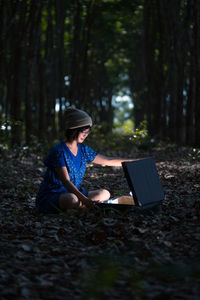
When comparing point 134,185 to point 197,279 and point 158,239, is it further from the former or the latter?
point 197,279

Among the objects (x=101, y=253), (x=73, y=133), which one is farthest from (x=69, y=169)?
(x=101, y=253)

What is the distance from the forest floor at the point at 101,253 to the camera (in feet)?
10.1

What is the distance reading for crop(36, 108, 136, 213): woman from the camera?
18.3 ft

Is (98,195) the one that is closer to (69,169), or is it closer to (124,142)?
(69,169)

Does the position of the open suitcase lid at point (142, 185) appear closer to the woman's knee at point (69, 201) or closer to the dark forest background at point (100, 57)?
the woman's knee at point (69, 201)

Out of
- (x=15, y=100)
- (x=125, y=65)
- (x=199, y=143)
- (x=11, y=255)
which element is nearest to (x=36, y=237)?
(x=11, y=255)

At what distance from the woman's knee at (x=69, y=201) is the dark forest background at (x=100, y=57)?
4.33 meters

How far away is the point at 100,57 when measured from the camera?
33969 mm

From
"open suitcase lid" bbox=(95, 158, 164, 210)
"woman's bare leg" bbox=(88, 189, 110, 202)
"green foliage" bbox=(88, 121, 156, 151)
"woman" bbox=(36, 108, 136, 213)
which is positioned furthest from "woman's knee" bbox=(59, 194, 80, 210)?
"green foliage" bbox=(88, 121, 156, 151)

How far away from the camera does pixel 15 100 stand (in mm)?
15625

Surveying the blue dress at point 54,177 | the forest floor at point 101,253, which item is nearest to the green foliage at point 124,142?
the blue dress at point 54,177

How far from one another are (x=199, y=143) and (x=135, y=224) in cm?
920

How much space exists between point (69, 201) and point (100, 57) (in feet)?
97.0

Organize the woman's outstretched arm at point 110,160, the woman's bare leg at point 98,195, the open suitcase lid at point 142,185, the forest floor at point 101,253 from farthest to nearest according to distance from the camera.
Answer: the woman's bare leg at point 98,195, the woman's outstretched arm at point 110,160, the open suitcase lid at point 142,185, the forest floor at point 101,253
